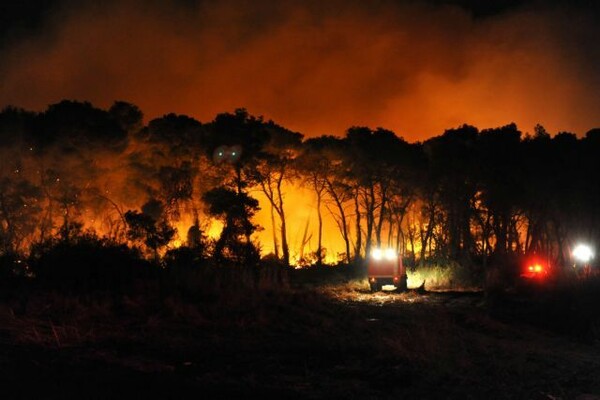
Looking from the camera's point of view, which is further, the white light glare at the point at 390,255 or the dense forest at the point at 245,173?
the dense forest at the point at 245,173

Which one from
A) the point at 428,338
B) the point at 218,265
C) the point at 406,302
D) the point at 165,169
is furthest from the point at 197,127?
the point at 428,338

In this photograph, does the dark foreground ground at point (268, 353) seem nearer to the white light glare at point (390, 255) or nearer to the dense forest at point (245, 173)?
the white light glare at point (390, 255)

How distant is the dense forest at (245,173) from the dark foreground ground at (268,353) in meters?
12.0

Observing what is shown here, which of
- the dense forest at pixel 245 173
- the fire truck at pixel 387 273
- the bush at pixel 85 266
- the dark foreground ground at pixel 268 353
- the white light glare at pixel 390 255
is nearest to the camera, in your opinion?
the dark foreground ground at pixel 268 353

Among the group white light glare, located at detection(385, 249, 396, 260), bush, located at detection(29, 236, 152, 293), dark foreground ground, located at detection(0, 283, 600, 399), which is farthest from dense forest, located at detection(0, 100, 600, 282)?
dark foreground ground, located at detection(0, 283, 600, 399)

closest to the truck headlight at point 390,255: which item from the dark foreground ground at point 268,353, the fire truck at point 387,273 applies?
the fire truck at point 387,273

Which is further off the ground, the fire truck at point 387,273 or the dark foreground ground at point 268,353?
the fire truck at point 387,273

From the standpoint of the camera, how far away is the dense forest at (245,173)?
33438mm

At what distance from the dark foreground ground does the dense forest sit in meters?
12.0

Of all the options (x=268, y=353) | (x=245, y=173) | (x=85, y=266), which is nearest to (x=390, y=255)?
(x=245, y=173)

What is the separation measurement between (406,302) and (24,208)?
22526mm

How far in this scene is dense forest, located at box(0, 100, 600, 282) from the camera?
3344cm

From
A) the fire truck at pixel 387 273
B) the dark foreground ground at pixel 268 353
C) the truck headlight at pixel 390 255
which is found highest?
the truck headlight at pixel 390 255

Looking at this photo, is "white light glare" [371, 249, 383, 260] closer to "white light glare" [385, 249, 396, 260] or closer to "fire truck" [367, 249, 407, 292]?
"fire truck" [367, 249, 407, 292]
